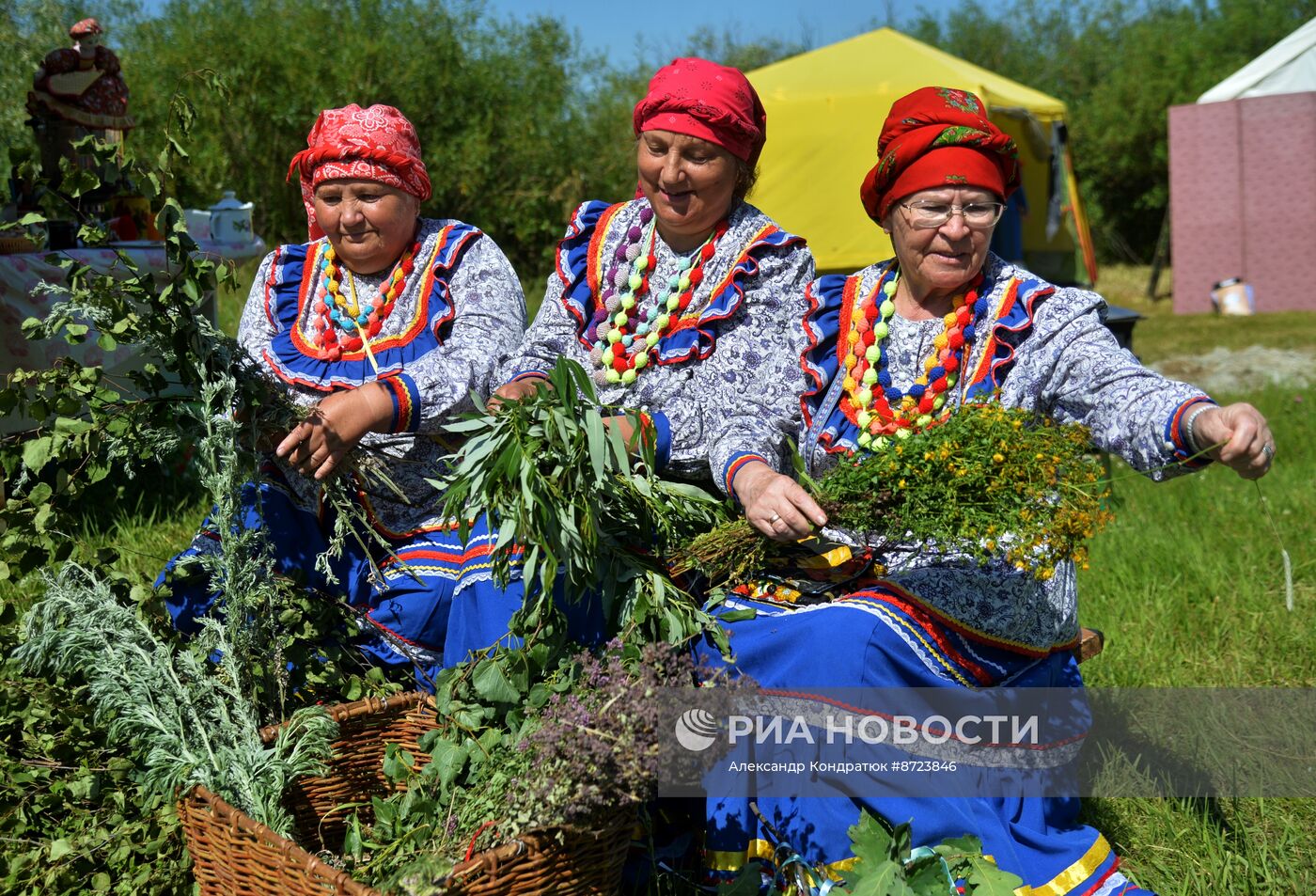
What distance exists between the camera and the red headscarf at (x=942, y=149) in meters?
2.41

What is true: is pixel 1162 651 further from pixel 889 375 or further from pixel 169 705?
pixel 169 705

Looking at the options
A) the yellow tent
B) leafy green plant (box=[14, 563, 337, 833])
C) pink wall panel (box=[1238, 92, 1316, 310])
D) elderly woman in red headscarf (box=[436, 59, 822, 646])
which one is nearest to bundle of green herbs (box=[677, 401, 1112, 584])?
elderly woman in red headscarf (box=[436, 59, 822, 646])

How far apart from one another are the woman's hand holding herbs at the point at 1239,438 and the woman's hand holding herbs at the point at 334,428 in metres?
1.65

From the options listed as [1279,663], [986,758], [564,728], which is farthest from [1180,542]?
[564,728]

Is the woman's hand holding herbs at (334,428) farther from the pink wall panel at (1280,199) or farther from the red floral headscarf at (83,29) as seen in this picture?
the pink wall panel at (1280,199)

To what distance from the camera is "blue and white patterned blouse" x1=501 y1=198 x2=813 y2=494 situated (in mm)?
2611

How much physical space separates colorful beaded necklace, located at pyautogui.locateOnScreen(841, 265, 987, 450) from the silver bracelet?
19.1 inches

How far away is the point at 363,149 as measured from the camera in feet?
9.00

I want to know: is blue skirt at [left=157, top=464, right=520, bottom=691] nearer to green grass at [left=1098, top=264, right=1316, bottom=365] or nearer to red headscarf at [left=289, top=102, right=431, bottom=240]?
red headscarf at [left=289, top=102, right=431, bottom=240]

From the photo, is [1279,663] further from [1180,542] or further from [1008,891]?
[1008,891]

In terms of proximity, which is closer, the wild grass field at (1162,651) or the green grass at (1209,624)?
the wild grass field at (1162,651)

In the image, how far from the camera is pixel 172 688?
2254 millimetres

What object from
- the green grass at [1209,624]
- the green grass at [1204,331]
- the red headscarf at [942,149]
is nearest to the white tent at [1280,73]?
the green grass at [1204,331]

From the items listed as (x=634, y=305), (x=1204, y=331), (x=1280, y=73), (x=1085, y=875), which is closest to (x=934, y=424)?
(x=634, y=305)
